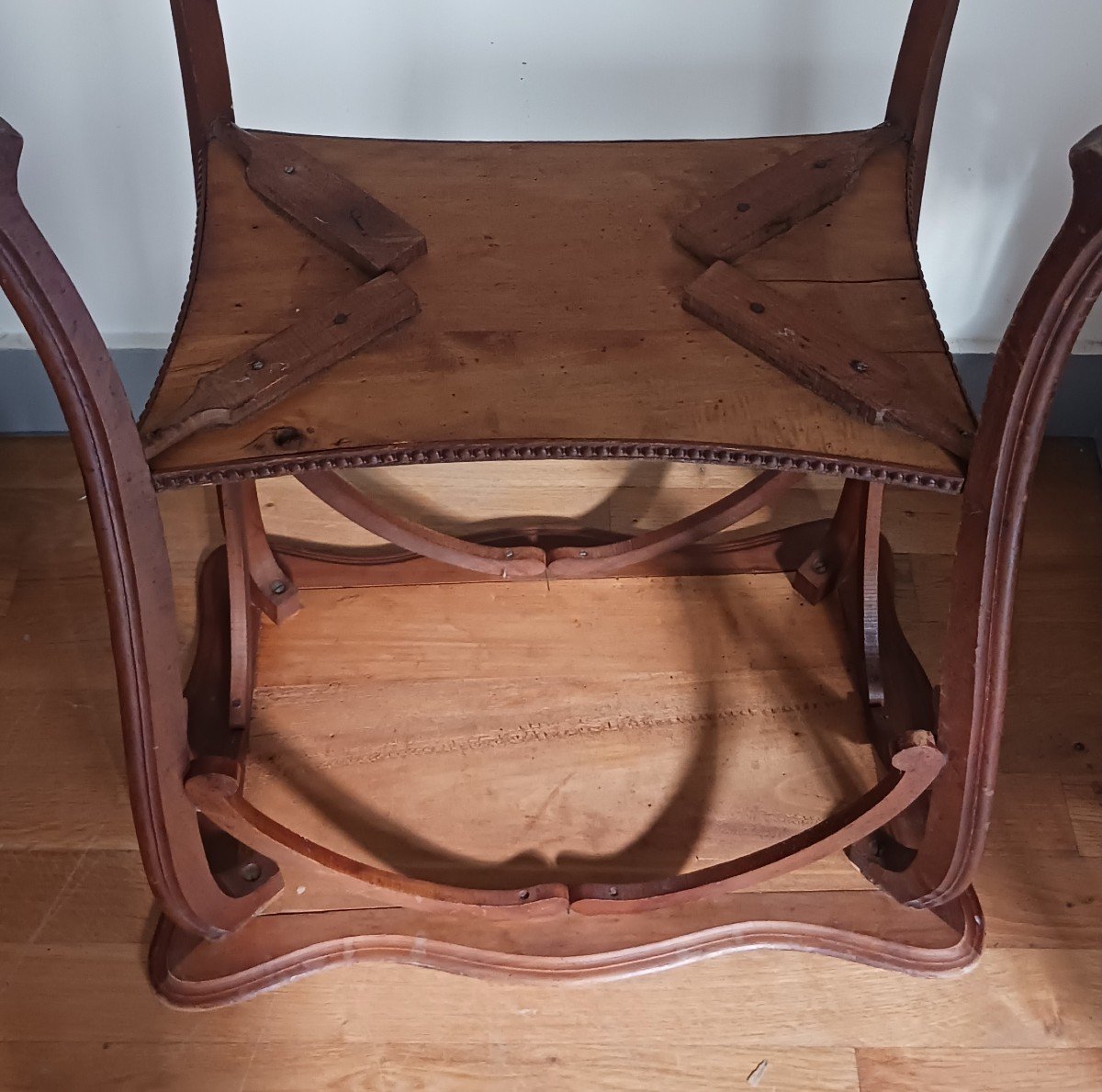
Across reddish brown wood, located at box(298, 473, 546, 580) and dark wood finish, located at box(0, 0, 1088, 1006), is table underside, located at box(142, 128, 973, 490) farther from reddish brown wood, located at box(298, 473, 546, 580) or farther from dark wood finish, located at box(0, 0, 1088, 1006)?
reddish brown wood, located at box(298, 473, 546, 580)

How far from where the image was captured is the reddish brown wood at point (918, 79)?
90 cm

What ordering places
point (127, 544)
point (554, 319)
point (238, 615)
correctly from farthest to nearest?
point (238, 615) → point (554, 319) → point (127, 544)

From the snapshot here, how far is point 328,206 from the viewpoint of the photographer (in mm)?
873

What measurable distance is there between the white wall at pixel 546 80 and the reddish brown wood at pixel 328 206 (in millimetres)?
276

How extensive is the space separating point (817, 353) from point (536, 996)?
0.60 meters

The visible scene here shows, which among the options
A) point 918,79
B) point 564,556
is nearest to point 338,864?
point 564,556

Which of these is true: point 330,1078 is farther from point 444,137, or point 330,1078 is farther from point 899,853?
point 444,137

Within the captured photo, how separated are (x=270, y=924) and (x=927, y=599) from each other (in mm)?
766

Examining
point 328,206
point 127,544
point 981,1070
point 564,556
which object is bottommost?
point 981,1070

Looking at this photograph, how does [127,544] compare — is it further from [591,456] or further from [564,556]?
[564,556]

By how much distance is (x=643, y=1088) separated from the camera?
95cm

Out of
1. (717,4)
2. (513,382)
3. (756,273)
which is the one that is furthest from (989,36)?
(513,382)

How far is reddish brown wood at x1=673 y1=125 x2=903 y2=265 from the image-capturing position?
85cm

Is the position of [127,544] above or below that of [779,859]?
above
